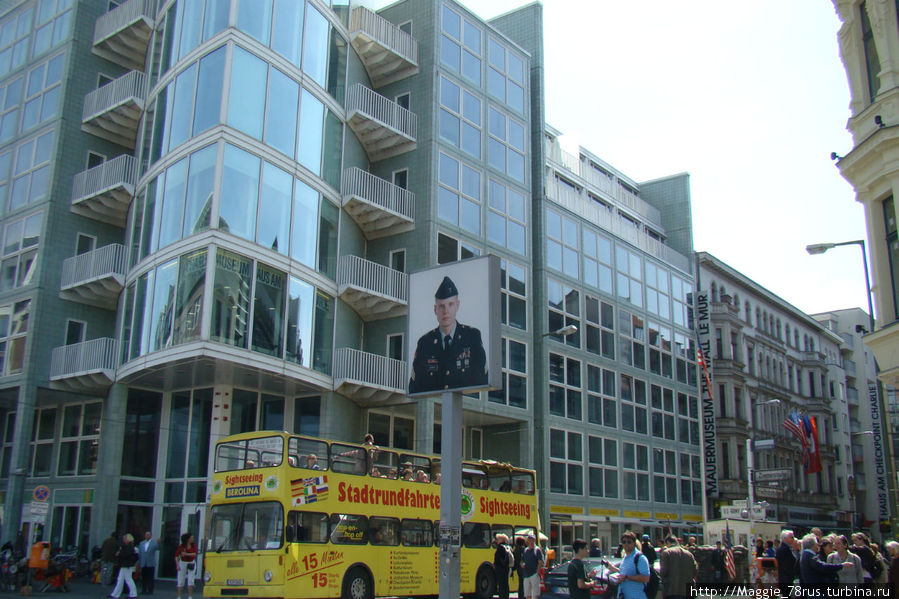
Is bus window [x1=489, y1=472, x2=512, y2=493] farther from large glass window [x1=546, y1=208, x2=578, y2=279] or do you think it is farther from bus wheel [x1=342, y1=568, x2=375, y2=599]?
large glass window [x1=546, y1=208, x2=578, y2=279]

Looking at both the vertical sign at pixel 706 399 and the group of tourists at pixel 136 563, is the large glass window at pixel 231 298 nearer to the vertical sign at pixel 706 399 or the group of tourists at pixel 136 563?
the group of tourists at pixel 136 563

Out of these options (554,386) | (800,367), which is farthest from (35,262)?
(800,367)

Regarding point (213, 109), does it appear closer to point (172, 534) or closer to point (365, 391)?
point (365, 391)

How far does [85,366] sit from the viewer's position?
2864 cm

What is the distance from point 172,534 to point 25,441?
6664 millimetres

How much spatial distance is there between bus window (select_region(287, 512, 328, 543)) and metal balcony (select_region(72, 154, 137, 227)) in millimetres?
17028

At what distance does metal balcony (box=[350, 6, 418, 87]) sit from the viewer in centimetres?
3288

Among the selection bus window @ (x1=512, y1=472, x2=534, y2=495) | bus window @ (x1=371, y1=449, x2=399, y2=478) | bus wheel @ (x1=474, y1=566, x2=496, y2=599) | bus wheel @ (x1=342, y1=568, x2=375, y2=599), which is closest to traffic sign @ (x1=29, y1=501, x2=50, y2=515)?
bus wheel @ (x1=342, y1=568, x2=375, y2=599)

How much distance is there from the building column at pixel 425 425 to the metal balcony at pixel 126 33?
721 inches

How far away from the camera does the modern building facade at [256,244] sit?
86.4ft

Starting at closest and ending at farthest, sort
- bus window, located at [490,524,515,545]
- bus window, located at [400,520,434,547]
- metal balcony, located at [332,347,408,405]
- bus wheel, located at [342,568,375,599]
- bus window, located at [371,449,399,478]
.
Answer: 1. bus wheel, located at [342,568,375,599]
2. bus window, located at [371,449,399,478]
3. bus window, located at [400,520,434,547]
4. bus window, located at [490,524,515,545]
5. metal balcony, located at [332,347,408,405]

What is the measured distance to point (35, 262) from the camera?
102 ft

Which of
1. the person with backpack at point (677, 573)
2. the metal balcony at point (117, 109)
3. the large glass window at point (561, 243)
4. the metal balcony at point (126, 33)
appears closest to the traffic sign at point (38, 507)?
the metal balcony at point (117, 109)

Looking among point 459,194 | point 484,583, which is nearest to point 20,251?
point 459,194
